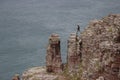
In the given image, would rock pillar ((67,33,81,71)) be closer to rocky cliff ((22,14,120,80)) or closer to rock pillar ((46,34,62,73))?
rocky cliff ((22,14,120,80))

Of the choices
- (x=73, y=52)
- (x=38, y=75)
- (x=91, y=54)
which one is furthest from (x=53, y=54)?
(x=91, y=54)

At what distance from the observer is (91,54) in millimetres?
65062

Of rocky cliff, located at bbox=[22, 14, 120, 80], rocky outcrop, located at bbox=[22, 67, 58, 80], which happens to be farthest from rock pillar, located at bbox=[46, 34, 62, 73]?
rocky outcrop, located at bbox=[22, 67, 58, 80]

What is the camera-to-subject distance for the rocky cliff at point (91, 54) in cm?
4144

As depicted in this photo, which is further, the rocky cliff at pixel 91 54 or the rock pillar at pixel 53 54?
the rock pillar at pixel 53 54

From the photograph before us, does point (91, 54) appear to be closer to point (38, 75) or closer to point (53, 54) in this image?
point (53, 54)

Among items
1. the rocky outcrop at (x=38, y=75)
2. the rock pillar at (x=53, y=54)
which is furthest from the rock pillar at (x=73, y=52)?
the rock pillar at (x=53, y=54)

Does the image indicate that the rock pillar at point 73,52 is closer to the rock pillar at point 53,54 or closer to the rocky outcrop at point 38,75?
the rocky outcrop at point 38,75

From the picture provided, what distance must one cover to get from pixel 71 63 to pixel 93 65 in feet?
135

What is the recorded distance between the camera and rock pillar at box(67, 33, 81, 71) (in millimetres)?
85125

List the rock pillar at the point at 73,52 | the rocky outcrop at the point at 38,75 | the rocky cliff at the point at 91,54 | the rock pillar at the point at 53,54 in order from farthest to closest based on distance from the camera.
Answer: the rock pillar at the point at 53,54 → the rocky outcrop at the point at 38,75 → the rock pillar at the point at 73,52 → the rocky cliff at the point at 91,54

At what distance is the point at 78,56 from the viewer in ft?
278

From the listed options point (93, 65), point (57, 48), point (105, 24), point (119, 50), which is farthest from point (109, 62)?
point (57, 48)

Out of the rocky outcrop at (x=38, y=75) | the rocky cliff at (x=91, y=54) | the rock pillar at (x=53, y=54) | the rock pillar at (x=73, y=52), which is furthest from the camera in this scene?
the rock pillar at (x=53, y=54)
